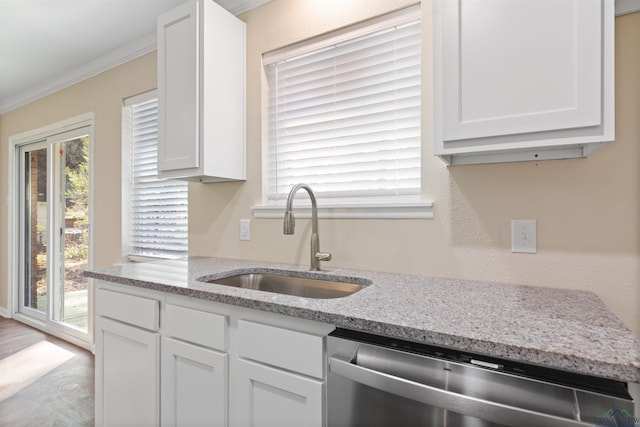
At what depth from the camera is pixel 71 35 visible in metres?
2.64

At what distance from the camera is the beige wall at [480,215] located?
1.18 metres

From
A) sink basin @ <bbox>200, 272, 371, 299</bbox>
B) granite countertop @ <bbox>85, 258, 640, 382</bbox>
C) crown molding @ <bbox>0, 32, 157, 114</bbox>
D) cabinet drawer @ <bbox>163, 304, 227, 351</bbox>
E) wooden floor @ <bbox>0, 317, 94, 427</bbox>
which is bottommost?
wooden floor @ <bbox>0, 317, 94, 427</bbox>

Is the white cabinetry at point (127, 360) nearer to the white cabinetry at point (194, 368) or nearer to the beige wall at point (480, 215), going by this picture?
the white cabinetry at point (194, 368)

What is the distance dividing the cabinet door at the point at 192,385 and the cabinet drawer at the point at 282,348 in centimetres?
15

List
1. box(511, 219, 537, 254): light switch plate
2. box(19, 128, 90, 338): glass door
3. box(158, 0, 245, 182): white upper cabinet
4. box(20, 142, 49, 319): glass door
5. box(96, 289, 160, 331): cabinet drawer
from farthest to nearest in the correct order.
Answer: box(20, 142, 49, 319): glass door < box(19, 128, 90, 338): glass door < box(158, 0, 245, 182): white upper cabinet < box(96, 289, 160, 331): cabinet drawer < box(511, 219, 537, 254): light switch plate

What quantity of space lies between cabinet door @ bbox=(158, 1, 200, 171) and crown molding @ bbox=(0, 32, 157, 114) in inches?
32.4

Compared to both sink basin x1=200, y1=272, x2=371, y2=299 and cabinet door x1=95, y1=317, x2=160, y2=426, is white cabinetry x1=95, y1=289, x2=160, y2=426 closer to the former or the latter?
cabinet door x1=95, y1=317, x2=160, y2=426

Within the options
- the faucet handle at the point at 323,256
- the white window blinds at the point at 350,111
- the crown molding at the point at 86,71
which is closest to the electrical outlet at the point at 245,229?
the white window blinds at the point at 350,111

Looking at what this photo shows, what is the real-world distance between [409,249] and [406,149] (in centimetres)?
47

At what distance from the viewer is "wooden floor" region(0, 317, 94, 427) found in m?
2.12

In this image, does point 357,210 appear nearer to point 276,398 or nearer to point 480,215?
point 480,215

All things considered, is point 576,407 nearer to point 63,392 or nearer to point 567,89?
point 567,89

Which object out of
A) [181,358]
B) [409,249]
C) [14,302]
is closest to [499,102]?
[409,249]

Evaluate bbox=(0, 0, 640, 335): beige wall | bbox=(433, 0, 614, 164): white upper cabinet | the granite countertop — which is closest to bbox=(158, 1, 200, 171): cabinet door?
bbox=(0, 0, 640, 335): beige wall
